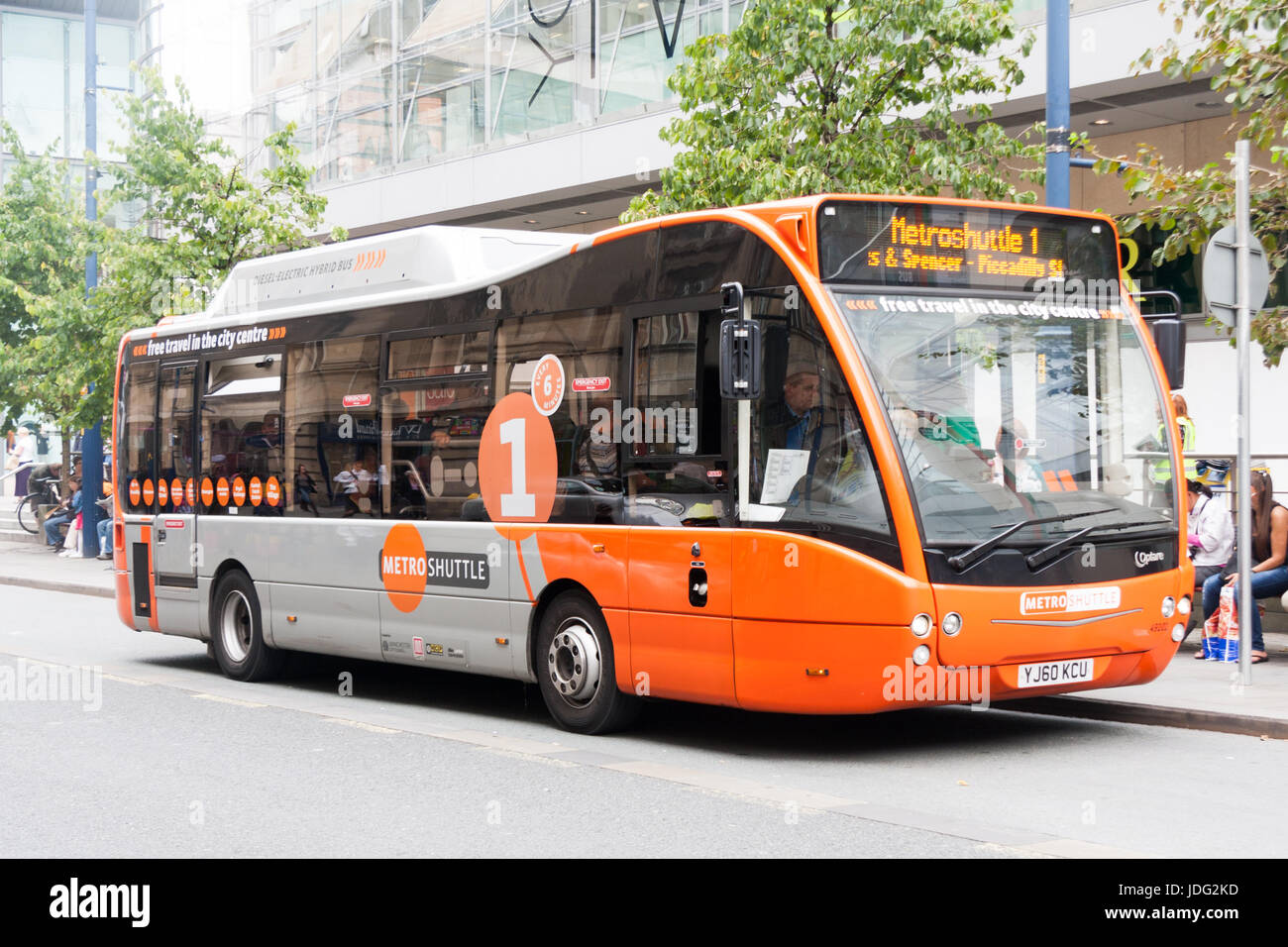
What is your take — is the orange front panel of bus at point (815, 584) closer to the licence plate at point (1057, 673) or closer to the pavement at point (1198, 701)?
the licence plate at point (1057, 673)

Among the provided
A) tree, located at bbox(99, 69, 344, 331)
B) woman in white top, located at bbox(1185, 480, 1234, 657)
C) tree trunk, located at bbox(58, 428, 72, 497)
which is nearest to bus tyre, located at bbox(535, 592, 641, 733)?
woman in white top, located at bbox(1185, 480, 1234, 657)

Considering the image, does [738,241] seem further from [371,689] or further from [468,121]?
[468,121]

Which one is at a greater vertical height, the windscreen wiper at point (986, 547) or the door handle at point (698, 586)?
the windscreen wiper at point (986, 547)

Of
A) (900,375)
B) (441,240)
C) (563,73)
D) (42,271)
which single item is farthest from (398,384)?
(42,271)

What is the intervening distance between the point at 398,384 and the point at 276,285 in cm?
246

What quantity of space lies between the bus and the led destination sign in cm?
2

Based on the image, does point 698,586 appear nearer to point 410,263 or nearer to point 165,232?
point 410,263

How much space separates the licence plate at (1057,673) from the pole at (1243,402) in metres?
2.47

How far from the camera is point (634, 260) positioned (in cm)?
958

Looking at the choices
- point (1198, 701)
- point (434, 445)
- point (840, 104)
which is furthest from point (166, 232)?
point (1198, 701)

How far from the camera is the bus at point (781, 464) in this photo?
838cm

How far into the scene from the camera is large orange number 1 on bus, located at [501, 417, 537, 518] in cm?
1024

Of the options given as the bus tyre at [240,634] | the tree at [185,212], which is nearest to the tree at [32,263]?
the tree at [185,212]

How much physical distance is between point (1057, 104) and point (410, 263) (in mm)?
4850
